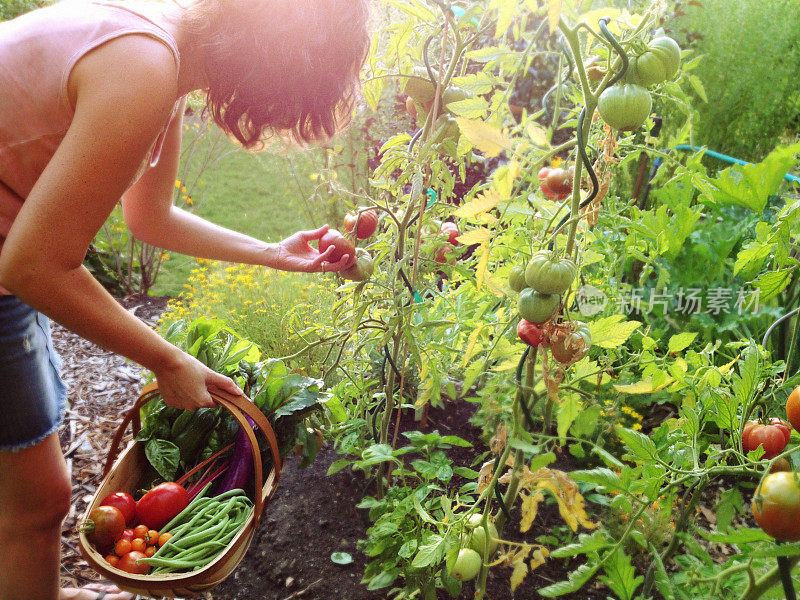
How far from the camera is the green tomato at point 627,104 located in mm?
776

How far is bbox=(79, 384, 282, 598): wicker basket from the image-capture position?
1112 mm

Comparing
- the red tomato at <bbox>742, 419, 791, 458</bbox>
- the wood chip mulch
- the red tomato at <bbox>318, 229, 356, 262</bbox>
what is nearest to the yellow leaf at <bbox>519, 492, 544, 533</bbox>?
the red tomato at <bbox>742, 419, 791, 458</bbox>

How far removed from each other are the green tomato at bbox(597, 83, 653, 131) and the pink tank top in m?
0.68

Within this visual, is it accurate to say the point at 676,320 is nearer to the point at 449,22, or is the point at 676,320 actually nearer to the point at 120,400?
the point at 449,22

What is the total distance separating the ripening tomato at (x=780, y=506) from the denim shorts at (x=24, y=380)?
133cm

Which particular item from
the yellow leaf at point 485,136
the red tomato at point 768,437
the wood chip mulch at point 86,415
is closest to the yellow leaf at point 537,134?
the yellow leaf at point 485,136

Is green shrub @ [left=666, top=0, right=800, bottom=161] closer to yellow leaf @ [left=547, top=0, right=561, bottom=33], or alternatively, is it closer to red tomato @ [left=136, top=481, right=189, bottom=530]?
yellow leaf @ [left=547, top=0, right=561, bottom=33]

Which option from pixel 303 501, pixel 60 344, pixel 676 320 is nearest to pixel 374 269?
pixel 303 501

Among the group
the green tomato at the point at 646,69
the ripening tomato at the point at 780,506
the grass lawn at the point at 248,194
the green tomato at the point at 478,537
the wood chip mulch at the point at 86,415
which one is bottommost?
the wood chip mulch at the point at 86,415

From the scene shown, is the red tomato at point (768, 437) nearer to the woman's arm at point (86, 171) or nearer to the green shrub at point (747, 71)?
the woman's arm at point (86, 171)

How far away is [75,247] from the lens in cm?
85

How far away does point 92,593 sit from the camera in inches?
56.7

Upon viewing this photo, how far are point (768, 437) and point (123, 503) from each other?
54.5 inches

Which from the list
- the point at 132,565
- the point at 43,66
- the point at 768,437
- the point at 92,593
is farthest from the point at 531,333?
the point at 92,593
